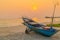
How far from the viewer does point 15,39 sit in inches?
706

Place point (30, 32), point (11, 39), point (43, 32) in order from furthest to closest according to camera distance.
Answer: point (30, 32)
point (43, 32)
point (11, 39)

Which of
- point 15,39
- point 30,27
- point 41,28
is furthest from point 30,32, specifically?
point 15,39

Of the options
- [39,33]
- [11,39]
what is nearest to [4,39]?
[11,39]

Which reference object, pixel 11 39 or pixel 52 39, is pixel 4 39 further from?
pixel 52 39

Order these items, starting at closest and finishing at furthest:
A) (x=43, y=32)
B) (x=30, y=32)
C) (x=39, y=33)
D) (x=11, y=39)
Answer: (x=11, y=39) → (x=43, y=32) → (x=39, y=33) → (x=30, y=32)

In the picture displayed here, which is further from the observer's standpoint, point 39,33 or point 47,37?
point 39,33

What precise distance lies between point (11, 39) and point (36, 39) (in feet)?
7.45

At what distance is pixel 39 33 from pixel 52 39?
2.55 meters

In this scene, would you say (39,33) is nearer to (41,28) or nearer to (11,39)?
(41,28)

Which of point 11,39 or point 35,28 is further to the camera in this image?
point 35,28

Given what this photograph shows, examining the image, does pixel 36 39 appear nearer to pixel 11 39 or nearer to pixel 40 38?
pixel 40 38

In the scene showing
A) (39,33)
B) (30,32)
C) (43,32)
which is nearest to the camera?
(43,32)

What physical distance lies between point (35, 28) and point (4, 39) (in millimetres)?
3647

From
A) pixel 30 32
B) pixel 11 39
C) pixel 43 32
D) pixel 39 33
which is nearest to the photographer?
pixel 11 39
